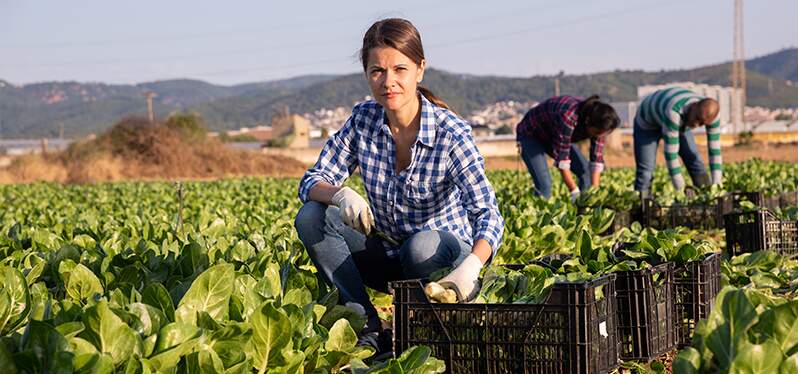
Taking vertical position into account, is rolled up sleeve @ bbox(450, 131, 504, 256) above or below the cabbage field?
above

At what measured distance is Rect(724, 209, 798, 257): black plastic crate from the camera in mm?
5805

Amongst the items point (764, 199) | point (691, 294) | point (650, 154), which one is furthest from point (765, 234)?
point (650, 154)

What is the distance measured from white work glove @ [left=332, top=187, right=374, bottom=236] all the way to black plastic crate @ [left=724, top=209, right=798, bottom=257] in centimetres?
298

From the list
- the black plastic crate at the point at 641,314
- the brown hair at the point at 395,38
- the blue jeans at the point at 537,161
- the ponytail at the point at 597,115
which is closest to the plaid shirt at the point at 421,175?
the brown hair at the point at 395,38

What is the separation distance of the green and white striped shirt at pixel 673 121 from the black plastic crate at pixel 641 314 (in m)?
5.74

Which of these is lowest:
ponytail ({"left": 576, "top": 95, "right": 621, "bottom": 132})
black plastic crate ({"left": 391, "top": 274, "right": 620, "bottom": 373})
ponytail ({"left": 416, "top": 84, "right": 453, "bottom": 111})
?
black plastic crate ({"left": 391, "top": 274, "right": 620, "bottom": 373})

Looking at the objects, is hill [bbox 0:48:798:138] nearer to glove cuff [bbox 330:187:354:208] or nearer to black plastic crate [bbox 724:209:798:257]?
black plastic crate [bbox 724:209:798:257]

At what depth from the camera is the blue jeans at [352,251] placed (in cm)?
386

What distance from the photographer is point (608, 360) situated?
3.46m

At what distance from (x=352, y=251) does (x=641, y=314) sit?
1.25m

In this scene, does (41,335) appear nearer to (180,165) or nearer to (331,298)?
(331,298)

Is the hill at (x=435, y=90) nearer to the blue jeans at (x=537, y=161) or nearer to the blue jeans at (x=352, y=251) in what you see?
the blue jeans at (x=537, y=161)

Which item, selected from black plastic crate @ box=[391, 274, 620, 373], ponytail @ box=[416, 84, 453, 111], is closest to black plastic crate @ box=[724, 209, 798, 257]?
ponytail @ box=[416, 84, 453, 111]

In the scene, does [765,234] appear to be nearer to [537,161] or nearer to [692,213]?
[692,213]
